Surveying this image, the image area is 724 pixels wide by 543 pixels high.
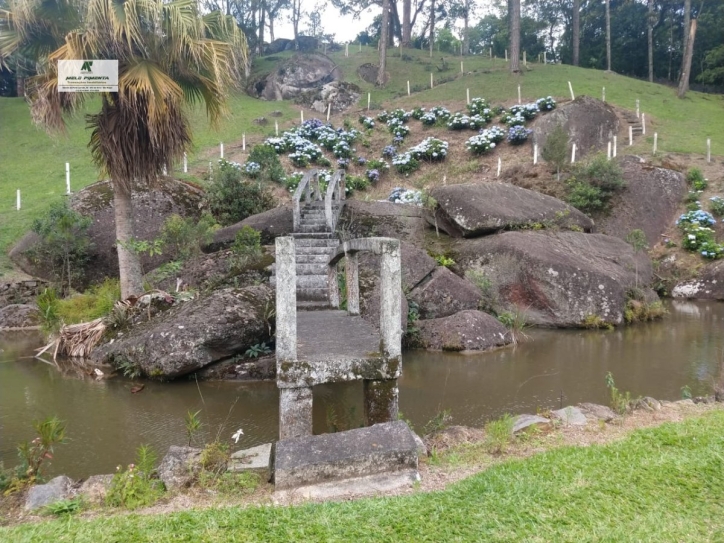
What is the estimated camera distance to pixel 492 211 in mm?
14383

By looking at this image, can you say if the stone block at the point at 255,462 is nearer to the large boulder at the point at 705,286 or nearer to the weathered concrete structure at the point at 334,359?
the weathered concrete structure at the point at 334,359

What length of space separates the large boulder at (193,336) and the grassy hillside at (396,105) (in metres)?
8.65

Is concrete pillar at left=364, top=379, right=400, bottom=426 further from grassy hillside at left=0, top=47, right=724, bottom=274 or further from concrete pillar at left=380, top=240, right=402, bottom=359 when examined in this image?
grassy hillside at left=0, top=47, right=724, bottom=274

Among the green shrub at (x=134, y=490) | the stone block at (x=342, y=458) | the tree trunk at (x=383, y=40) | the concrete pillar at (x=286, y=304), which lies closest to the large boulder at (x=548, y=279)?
the concrete pillar at (x=286, y=304)

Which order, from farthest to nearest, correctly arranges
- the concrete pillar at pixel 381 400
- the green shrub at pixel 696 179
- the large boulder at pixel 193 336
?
the green shrub at pixel 696 179, the large boulder at pixel 193 336, the concrete pillar at pixel 381 400

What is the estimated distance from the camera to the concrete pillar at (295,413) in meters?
4.87

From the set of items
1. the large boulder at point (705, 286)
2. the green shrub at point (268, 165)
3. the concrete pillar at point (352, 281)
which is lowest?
the large boulder at point (705, 286)

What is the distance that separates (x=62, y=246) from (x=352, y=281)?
9.89 metres

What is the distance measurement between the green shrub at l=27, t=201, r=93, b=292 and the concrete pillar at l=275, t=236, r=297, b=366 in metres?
10.7

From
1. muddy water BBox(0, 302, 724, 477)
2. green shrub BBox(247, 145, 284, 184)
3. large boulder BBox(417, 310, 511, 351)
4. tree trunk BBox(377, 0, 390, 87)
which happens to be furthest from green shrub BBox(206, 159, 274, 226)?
tree trunk BBox(377, 0, 390, 87)

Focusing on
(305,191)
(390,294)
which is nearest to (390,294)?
(390,294)

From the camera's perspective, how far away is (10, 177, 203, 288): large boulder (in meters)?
14.1

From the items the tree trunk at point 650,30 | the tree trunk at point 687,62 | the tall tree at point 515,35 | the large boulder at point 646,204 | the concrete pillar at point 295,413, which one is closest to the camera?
the concrete pillar at point 295,413

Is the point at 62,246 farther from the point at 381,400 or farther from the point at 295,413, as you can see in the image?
the point at 381,400
